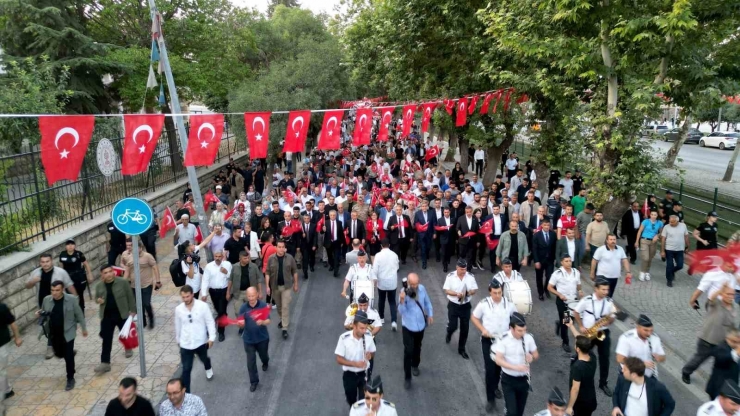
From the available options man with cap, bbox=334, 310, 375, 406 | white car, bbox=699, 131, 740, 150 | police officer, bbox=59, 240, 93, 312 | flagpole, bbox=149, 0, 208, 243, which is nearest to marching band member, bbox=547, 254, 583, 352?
man with cap, bbox=334, 310, 375, 406

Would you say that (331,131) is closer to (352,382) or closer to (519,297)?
(519,297)

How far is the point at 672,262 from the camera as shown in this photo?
10.6 meters

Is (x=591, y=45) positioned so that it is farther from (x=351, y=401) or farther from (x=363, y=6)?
(x=363, y=6)

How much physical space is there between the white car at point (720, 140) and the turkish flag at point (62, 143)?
4592 centimetres

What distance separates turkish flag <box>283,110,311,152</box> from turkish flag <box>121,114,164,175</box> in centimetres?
280

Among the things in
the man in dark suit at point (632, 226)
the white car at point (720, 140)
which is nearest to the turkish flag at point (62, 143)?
the man in dark suit at point (632, 226)

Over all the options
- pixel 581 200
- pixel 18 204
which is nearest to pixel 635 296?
pixel 581 200

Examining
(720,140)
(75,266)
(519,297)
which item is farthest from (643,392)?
(720,140)

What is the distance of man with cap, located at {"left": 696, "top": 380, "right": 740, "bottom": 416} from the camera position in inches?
167

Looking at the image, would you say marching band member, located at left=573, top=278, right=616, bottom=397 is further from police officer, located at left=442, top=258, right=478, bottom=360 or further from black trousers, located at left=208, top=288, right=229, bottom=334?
black trousers, located at left=208, top=288, right=229, bottom=334

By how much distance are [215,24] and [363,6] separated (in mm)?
7072

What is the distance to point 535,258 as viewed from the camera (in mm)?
9734

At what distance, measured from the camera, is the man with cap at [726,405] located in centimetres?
423

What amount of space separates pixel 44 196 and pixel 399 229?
7600 millimetres
